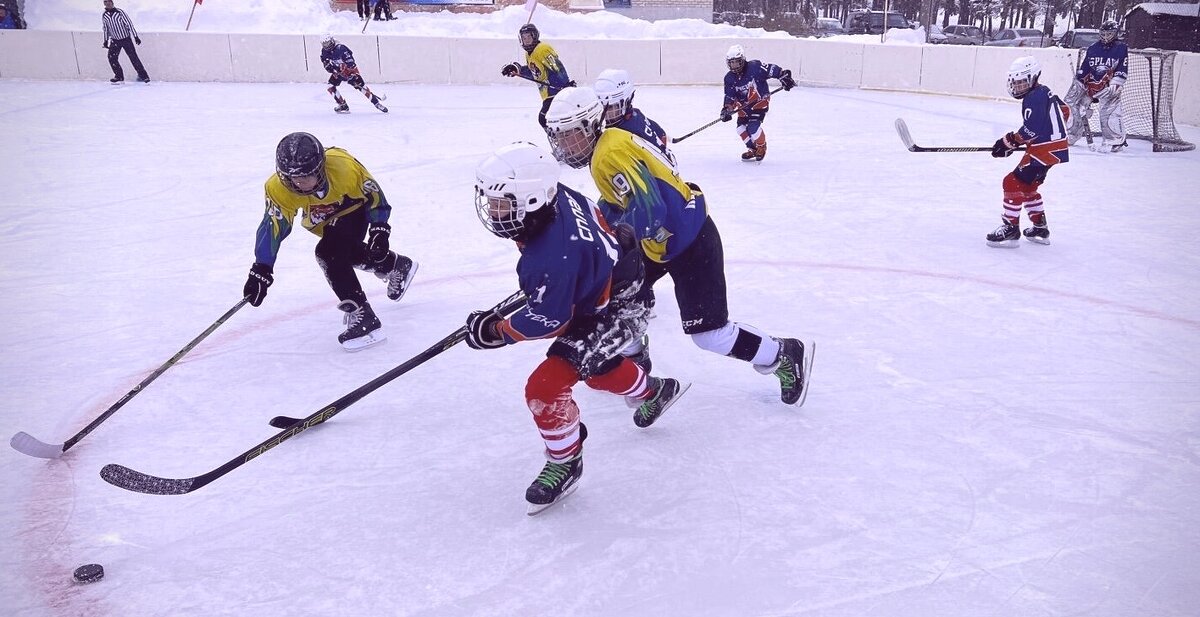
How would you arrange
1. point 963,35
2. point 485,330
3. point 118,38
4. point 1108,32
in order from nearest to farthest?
point 485,330 → point 1108,32 → point 118,38 → point 963,35

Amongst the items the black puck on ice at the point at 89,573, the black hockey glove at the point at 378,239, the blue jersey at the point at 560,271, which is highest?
the blue jersey at the point at 560,271

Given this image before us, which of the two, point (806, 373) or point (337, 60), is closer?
point (806, 373)

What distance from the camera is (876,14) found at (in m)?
23.5

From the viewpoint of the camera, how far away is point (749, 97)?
816 cm

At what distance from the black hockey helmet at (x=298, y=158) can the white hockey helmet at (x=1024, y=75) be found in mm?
4079

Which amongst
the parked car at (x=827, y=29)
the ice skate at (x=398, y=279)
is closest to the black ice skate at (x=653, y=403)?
the ice skate at (x=398, y=279)

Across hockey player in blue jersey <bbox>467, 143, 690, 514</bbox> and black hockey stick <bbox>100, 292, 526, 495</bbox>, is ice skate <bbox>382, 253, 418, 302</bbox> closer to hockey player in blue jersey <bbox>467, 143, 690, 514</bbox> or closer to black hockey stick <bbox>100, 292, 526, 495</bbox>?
black hockey stick <bbox>100, 292, 526, 495</bbox>

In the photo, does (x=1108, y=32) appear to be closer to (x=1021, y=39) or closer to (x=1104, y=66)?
(x=1104, y=66)

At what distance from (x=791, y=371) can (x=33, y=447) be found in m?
2.61

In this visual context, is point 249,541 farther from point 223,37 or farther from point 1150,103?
point 223,37

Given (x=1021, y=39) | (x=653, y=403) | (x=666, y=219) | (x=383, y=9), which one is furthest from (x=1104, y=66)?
(x=1021, y=39)

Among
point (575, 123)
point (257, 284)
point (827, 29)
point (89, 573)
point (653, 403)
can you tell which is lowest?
point (89, 573)

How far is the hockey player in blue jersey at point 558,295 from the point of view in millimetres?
2260

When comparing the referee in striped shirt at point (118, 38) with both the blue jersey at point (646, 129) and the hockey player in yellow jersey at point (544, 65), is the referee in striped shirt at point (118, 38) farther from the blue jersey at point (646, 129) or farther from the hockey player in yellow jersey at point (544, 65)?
the blue jersey at point (646, 129)
